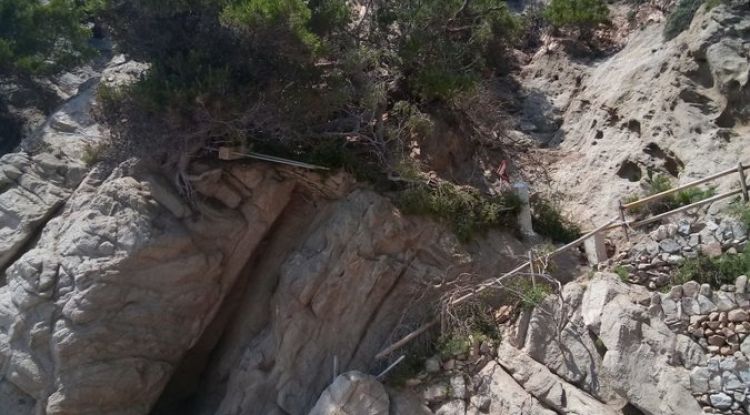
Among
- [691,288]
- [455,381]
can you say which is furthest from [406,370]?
[691,288]

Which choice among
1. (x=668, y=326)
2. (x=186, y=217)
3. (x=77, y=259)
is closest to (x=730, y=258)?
(x=668, y=326)

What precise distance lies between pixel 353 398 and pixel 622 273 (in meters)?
3.58

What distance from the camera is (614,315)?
7566 millimetres

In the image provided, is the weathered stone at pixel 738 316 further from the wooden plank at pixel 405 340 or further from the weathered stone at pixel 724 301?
the wooden plank at pixel 405 340

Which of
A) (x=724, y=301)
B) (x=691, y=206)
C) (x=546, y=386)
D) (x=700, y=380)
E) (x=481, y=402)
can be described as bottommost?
(x=481, y=402)

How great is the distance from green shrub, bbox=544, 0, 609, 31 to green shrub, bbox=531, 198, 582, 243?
509 cm

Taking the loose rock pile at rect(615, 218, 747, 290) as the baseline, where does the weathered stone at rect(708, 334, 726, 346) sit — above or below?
below

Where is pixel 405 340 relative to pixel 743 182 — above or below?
below

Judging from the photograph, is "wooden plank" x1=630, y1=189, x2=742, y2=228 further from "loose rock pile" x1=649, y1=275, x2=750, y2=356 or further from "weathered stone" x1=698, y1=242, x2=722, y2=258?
"loose rock pile" x1=649, y1=275, x2=750, y2=356

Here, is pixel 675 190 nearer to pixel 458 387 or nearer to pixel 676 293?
pixel 676 293

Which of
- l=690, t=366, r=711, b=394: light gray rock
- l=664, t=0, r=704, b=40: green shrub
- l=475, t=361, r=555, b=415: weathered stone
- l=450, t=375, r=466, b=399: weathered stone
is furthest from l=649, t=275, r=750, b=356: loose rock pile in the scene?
l=664, t=0, r=704, b=40: green shrub

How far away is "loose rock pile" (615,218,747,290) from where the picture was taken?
25.8 feet

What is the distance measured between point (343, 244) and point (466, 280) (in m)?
1.75

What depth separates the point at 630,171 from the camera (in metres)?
10.1
